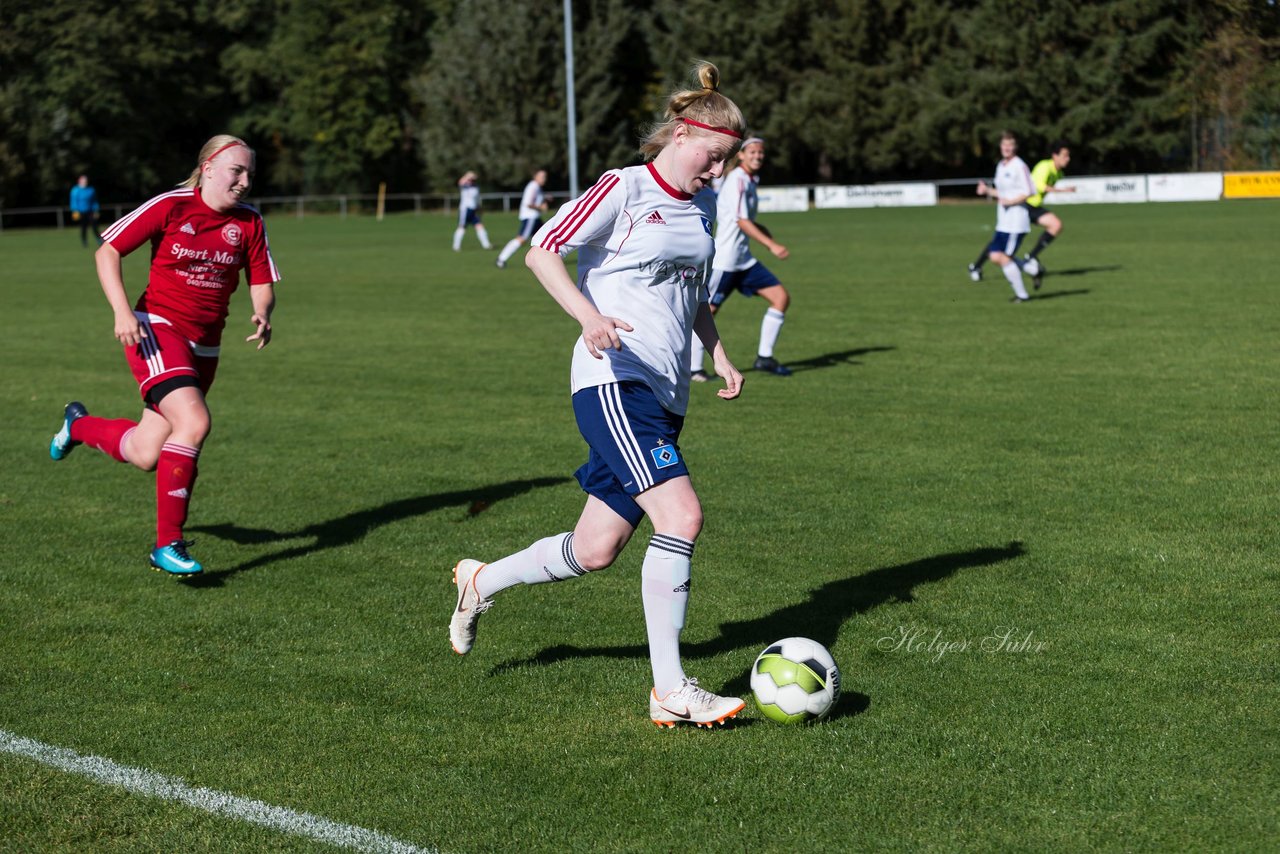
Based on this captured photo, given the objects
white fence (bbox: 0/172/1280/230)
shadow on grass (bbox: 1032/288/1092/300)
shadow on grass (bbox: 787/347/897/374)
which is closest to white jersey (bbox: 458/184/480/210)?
shadow on grass (bbox: 1032/288/1092/300)

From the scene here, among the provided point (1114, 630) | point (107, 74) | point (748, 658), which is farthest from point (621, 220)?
point (107, 74)

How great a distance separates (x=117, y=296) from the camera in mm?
6406

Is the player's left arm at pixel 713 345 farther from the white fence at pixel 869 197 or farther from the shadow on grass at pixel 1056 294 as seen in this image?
the white fence at pixel 869 197

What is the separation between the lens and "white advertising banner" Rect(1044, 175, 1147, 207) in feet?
151

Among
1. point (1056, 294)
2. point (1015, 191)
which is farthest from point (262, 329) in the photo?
point (1015, 191)

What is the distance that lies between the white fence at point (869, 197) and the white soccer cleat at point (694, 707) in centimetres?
4243

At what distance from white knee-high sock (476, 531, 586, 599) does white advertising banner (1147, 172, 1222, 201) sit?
42554 mm

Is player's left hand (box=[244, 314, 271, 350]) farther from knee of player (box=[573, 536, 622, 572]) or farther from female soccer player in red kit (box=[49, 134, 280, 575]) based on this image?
knee of player (box=[573, 536, 622, 572])

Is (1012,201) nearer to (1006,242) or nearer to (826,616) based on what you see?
(1006,242)

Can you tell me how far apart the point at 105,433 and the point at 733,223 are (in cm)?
688

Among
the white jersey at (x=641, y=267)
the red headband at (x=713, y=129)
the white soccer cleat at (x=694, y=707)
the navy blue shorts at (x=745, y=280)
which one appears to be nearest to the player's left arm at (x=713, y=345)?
the white jersey at (x=641, y=267)

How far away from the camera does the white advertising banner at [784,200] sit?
5193 centimetres

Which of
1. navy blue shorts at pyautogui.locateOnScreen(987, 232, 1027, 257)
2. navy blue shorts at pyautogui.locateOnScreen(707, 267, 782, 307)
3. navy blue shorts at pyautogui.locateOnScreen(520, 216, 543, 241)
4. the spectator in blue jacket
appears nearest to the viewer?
navy blue shorts at pyautogui.locateOnScreen(707, 267, 782, 307)

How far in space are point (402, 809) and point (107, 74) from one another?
2604 inches
